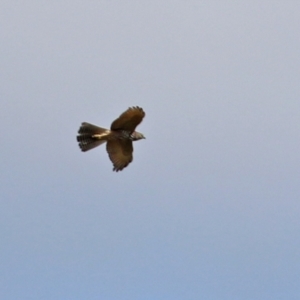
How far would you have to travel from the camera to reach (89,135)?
42.3m

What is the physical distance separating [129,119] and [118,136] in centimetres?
126

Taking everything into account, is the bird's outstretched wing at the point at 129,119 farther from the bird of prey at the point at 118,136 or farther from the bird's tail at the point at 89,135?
the bird's tail at the point at 89,135

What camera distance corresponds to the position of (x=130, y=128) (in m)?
42.6

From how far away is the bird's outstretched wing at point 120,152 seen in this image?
43.4m

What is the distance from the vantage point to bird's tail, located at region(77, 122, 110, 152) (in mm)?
42216

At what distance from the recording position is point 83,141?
139 ft

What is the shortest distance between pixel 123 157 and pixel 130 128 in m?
1.63

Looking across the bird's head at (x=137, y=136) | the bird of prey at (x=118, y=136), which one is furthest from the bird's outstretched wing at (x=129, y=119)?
the bird's head at (x=137, y=136)

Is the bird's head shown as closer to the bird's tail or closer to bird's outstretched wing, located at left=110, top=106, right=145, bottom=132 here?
bird's outstretched wing, located at left=110, top=106, right=145, bottom=132

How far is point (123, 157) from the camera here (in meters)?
43.7

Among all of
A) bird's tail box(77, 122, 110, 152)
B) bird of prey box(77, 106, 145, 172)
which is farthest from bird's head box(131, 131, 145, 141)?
bird's tail box(77, 122, 110, 152)

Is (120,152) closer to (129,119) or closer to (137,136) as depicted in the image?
(137,136)

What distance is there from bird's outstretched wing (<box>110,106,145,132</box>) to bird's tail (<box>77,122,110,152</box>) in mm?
474

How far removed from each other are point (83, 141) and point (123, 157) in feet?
7.21
